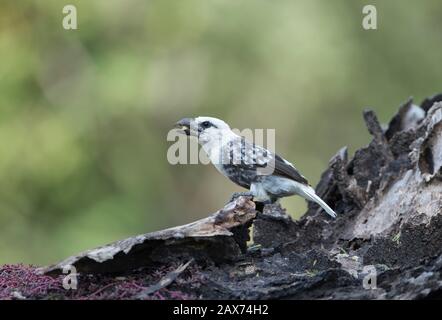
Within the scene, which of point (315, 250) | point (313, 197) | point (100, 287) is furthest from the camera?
point (313, 197)

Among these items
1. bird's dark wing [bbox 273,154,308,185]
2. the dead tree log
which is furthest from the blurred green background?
the dead tree log

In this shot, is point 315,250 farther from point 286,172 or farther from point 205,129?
point 205,129

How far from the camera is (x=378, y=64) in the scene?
9.34 m

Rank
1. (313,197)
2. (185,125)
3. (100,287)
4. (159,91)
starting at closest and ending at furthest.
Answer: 1. (100,287)
2. (313,197)
3. (185,125)
4. (159,91)

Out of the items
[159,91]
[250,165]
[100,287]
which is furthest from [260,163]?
[159,91]

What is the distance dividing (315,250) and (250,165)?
152 centimetres

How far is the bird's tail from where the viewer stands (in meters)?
4.61

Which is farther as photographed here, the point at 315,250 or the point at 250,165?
the point at 250,165

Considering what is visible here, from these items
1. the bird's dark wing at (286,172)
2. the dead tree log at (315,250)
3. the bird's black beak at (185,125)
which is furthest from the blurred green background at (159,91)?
the dead tree log at (315,250)

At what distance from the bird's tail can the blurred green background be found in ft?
10.5

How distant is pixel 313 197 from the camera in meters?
4.76
